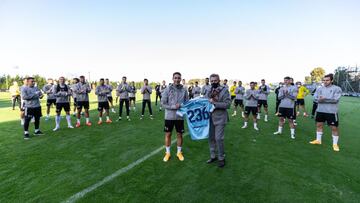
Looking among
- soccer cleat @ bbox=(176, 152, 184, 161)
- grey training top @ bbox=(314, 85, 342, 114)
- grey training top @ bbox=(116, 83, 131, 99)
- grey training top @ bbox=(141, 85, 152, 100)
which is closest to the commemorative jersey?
soccer cleat @ bbox=(176, 152, 184, 161)

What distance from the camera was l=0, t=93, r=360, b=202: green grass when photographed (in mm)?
3807

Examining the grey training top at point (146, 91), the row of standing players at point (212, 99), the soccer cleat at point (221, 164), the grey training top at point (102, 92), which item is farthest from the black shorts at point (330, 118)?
the grey training top at point (102, 92)

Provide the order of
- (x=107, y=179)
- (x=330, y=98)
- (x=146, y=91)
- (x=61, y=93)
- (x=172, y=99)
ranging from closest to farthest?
1. (x=107, y=179)
2. (x=172, y=99)
3. (x=330, y=98)
4. (x=61, y=93)
5. (x=146, y=91)

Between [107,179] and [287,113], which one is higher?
[287,113]

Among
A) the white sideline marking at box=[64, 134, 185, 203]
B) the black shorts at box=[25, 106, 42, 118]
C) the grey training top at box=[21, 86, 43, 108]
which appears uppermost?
the grey training top at box=[21, 86, 43, 108]

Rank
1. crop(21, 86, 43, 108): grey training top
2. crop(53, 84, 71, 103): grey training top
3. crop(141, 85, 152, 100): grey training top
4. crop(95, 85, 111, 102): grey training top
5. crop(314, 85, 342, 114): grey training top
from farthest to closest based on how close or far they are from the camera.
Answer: crop(141, 85, 152, 100): grey training top, crop(95, 85, 111, 102): grey training top, crop(53, 84, 71, 103): grey training top, crop(21, 86, 43, 108): grey training top, crop(314, 85, 342, 114): grey training top

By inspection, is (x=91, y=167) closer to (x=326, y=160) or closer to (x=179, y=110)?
(x=179, y=110)

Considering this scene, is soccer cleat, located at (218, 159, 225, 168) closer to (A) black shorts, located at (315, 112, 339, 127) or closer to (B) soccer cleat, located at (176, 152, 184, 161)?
(B) soccer cleat, located at (176, 152, 184, 161)

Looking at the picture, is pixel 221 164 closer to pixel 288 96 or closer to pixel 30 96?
pixel 288 96

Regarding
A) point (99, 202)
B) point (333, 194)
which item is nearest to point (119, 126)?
point (99, 202)

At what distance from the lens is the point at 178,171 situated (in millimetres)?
4785

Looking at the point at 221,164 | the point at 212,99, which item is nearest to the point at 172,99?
the point at 212,99

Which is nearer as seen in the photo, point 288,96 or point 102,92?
point 288,96

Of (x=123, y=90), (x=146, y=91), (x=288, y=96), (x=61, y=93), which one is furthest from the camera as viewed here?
(x=146, y=91)
